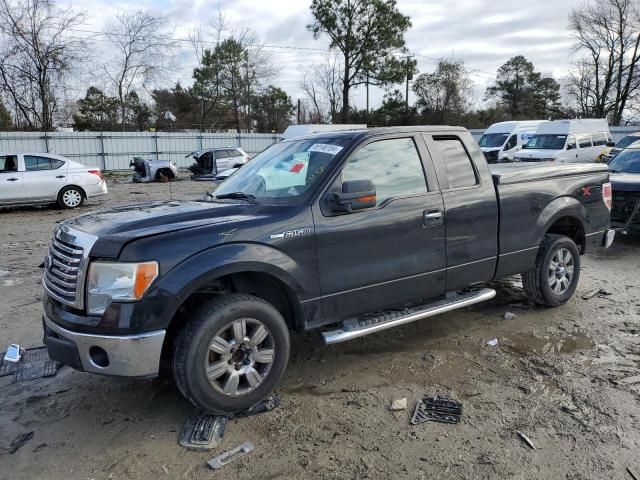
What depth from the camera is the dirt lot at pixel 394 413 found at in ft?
9.52

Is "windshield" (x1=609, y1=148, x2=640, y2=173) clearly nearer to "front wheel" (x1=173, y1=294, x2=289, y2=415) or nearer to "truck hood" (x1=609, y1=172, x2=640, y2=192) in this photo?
"truck hood" (x1=609, y1=172, x2=640, y2=192)

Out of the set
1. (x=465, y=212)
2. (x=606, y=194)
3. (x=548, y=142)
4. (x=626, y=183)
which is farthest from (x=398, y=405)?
(x=548, y=142)

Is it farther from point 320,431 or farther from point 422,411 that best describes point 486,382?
point 320,431

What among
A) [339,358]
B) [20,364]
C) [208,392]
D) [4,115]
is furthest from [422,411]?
[4,115]

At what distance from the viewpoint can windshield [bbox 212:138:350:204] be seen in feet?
12.6

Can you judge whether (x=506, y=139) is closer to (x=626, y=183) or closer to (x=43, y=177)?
(x=626, y=183)

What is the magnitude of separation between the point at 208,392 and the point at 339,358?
4.61 feet

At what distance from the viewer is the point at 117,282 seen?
9.87ft

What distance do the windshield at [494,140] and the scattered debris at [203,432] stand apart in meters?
23.2

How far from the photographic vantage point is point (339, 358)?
14.2 feet

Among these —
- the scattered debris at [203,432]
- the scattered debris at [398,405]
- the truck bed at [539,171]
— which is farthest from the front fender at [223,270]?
the truck bed at [539,171]

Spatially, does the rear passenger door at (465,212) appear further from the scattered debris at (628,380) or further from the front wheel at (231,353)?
the front wheel at (231,353)

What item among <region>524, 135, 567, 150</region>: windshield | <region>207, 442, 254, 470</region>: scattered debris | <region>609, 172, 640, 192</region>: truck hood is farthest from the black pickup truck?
<region>524, 135, 567, 150</region>: windshield

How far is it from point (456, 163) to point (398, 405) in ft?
7.23
